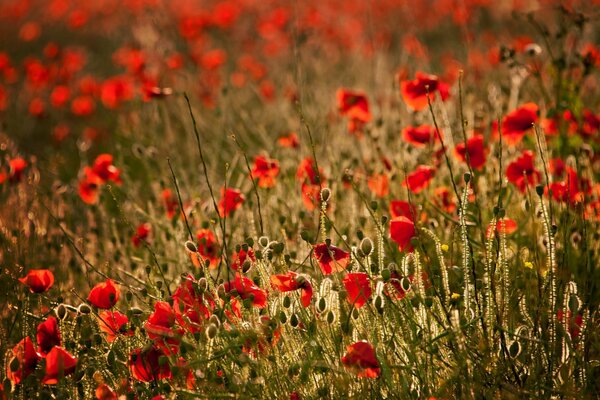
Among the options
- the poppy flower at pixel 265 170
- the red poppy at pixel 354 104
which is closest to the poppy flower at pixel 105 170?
the poppy flower at pixel 265 170

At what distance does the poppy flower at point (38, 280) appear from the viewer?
2.08 m

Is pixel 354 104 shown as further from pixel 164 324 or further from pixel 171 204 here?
pixel 164 324

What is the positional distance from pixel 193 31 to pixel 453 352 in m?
→ 4.57

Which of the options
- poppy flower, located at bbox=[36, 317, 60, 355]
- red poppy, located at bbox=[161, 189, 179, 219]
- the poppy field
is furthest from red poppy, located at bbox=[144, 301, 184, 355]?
red poppy, located at bbox=[161, 189, 179, 219]

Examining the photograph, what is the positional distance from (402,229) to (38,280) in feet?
3.20

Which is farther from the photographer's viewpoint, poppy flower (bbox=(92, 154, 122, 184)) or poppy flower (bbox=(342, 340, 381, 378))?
poppy flower (bbox=(92, 154, 122, 184))

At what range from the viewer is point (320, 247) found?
189cm

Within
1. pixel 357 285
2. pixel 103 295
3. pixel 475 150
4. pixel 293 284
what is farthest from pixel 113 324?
pixel 475 150

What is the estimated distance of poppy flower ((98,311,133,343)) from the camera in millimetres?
1942

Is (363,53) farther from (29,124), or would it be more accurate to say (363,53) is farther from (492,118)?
(492,118)

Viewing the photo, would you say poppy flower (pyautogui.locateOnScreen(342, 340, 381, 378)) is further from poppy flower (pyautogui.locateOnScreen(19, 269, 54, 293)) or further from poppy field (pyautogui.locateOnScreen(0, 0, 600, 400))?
poppy flower (pyautogui.locateOnScreen(19, 269, 54, 293))

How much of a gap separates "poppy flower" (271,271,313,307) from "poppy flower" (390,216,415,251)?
0.91ft

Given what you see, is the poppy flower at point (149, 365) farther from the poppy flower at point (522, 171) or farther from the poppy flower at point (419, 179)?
the poppy flower at point (522, 171)

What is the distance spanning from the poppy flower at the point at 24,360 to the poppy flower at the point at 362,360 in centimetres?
73
